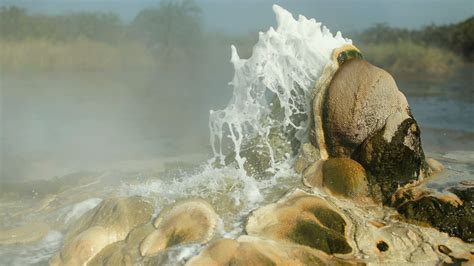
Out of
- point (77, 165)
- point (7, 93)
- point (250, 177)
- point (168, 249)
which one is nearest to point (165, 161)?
point (77, 165)

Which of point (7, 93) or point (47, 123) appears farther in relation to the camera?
point (7, 93)

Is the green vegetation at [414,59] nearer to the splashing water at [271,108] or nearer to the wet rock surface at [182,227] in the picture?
the splashing water at [271,108]

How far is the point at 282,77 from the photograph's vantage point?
6469 millimetres

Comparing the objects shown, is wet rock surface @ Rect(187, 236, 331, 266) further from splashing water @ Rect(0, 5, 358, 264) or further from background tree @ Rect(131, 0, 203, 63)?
background tree @ Rect(131, 0, 203, 63)

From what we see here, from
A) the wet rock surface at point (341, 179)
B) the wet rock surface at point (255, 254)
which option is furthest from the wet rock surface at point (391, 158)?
the wet rock surface at point (255, 254)

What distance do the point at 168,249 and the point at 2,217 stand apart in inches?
126

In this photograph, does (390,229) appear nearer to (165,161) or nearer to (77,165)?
(165,161)

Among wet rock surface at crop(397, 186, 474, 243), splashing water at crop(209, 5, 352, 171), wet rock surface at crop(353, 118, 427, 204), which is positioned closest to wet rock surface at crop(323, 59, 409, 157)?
wet rock surface at crop(353, 118, 427, 204)

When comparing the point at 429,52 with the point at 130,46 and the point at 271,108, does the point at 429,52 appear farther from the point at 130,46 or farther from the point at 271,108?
the point at 271,108

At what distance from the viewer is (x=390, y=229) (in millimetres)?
5141

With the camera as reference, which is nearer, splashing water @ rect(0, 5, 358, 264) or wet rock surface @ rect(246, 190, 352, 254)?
wet rock surface @ rect(246, 190, 352, 254)

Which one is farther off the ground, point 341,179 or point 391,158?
point 391,158

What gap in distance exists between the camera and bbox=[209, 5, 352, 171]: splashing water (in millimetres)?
6375

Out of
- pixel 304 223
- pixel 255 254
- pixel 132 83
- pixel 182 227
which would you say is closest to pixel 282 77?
pixel 304 223
